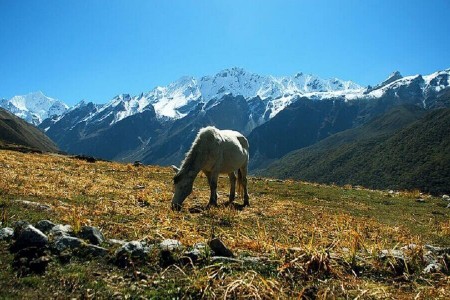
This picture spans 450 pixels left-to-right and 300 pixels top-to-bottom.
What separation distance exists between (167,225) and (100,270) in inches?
189

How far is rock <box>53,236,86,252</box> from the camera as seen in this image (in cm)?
962

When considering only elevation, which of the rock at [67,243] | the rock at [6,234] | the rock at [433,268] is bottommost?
the rock at [433,268]

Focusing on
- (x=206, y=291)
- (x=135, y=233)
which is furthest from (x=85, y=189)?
(x=206, y=291)

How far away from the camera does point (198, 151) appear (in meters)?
21.1

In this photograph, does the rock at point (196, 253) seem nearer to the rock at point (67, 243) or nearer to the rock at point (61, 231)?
the rock at point (67, 243)

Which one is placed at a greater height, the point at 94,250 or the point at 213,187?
the point at 213,187

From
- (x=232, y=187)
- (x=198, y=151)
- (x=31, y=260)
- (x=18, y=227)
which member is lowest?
(x=31, y=260)

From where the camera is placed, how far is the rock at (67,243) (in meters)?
9.62

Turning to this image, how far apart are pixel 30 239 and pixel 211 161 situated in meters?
13.1

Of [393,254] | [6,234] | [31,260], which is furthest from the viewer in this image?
[393,254]

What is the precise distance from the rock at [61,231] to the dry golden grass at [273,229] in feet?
1.65

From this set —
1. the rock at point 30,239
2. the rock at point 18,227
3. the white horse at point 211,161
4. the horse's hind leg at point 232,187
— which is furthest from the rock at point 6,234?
the horse's hind leg at point 232,187

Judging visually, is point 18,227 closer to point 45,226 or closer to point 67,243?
point 45,226

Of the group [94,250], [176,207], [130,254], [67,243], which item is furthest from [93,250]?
[176,207]
